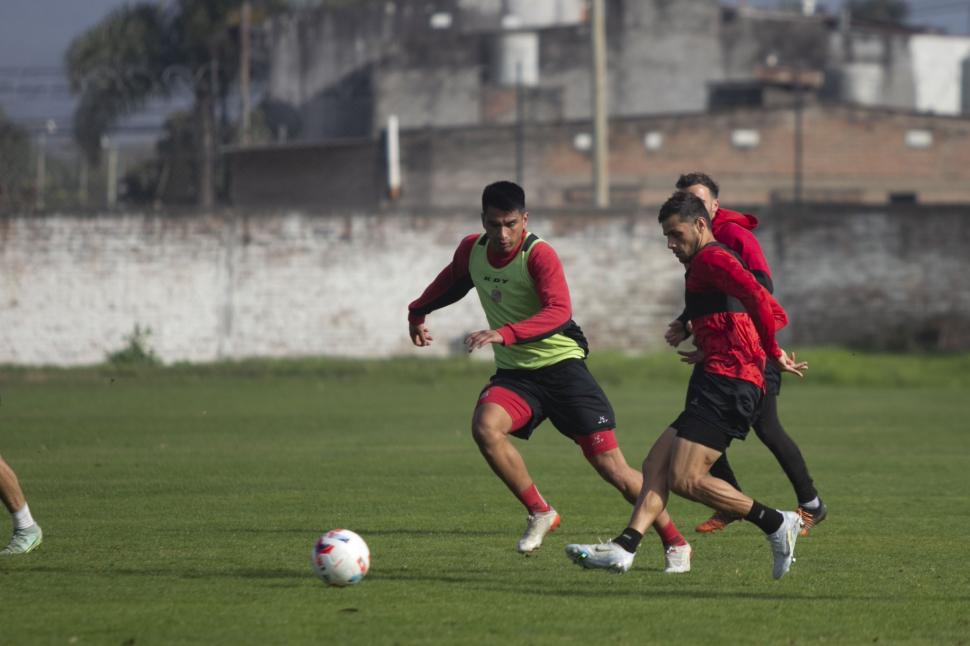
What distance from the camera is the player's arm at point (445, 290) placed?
9562 millimetres

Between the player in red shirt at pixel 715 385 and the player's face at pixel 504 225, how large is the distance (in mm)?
1124

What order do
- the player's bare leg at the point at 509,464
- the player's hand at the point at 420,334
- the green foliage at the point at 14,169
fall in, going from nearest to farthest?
Answer: the player's bare leg at the point at 509,464 → the player's hand at the point at 420,334 → the green foliage at the point at 14,169

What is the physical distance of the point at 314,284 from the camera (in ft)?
95.6

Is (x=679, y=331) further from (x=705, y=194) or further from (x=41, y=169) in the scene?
(x=41, y=169)

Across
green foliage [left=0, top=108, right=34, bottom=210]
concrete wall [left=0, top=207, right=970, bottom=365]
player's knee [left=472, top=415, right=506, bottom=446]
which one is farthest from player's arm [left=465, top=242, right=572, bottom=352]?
green foliage [left=0, top=108, right=34, bottom=210]

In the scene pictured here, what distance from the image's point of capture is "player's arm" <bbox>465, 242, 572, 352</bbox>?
8758mm

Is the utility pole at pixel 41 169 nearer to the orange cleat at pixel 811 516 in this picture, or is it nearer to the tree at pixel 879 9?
the orange cleat at pixel 811 516

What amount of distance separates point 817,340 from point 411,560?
73.1ft

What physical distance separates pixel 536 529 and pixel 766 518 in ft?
5.07

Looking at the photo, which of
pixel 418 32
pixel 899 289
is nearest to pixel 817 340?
pixel 899 289

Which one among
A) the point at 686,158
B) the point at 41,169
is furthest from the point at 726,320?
the point at 686,158

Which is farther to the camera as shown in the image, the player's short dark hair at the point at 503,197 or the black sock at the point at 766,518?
the player's short dark hair at the point at 503,197

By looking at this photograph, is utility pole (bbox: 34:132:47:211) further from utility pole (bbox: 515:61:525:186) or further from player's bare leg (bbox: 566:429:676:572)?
player's bare leg (bbox: 566:429:676:572)

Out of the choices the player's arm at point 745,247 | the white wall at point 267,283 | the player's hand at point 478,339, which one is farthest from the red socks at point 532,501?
the white wall at point 267,283
